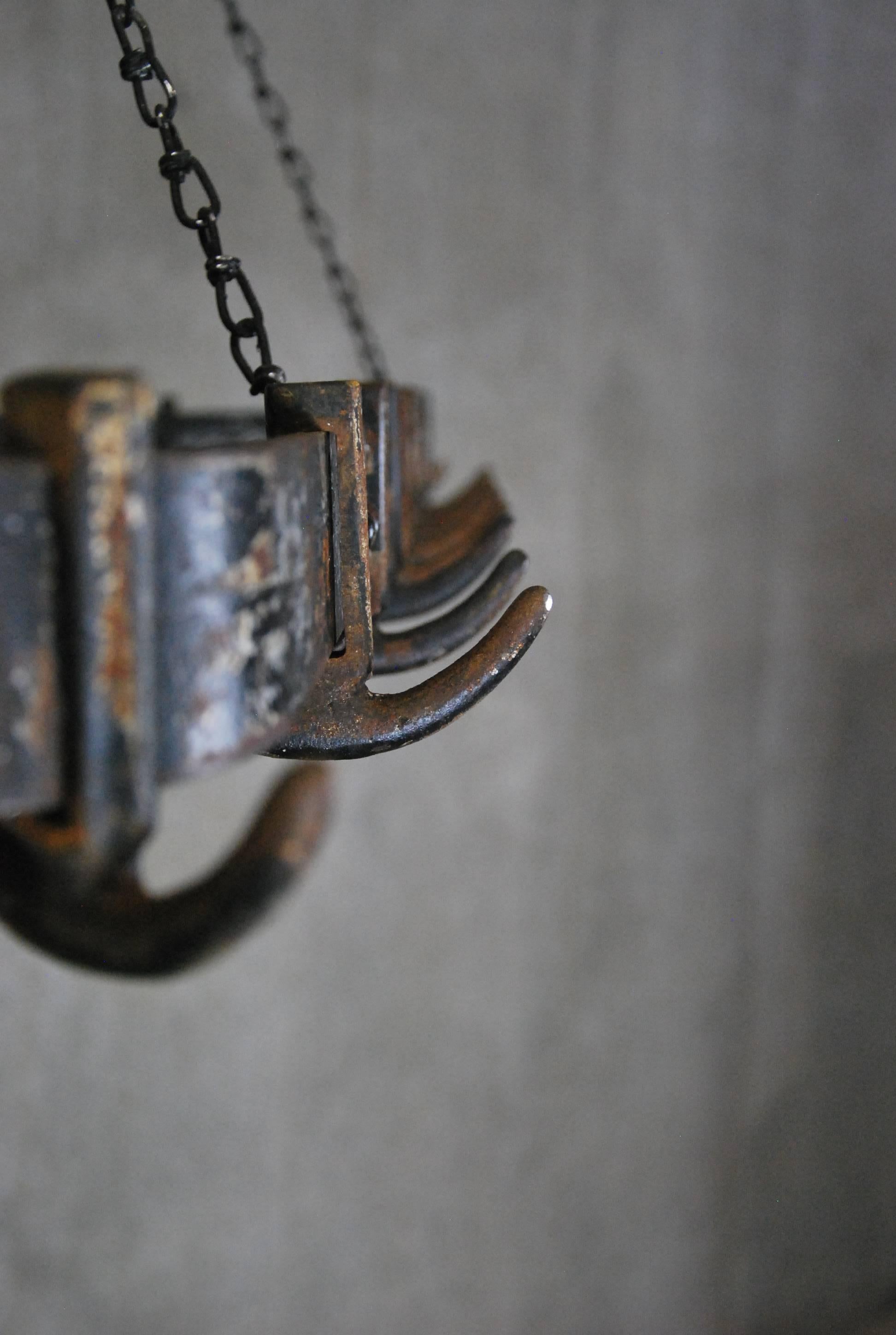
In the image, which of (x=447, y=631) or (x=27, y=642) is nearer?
(x=27, y=642)

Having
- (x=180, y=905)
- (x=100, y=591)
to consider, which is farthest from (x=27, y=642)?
(x=180, y=905)

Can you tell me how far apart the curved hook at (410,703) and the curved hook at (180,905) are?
0.30 ft

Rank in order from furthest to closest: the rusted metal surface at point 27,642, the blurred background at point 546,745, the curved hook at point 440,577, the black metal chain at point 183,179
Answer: the blurred background at point 546,745 → the curved hook at point 440,577 → the black metal chain at point 183,179 → the rusted metal surface at point 27,642

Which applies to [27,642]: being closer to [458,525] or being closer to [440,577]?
[440,577]

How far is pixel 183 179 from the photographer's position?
578 millimetres

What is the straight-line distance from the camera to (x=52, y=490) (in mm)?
283

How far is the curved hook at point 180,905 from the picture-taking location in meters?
0.47

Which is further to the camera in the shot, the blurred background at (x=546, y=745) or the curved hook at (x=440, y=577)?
the blurred background at (x=546, y=745)

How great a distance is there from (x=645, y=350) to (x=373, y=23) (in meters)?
0.70

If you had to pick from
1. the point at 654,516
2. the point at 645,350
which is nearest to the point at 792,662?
the point at 654,516

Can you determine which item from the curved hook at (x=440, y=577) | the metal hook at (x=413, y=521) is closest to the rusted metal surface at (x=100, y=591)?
the metal hook at (x=413, y=521)

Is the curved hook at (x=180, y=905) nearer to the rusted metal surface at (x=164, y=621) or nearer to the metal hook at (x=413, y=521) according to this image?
the rusted metal surface at (x=164, y=621)

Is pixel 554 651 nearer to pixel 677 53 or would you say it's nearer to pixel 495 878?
pixel 495 878

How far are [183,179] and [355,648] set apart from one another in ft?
0.89
